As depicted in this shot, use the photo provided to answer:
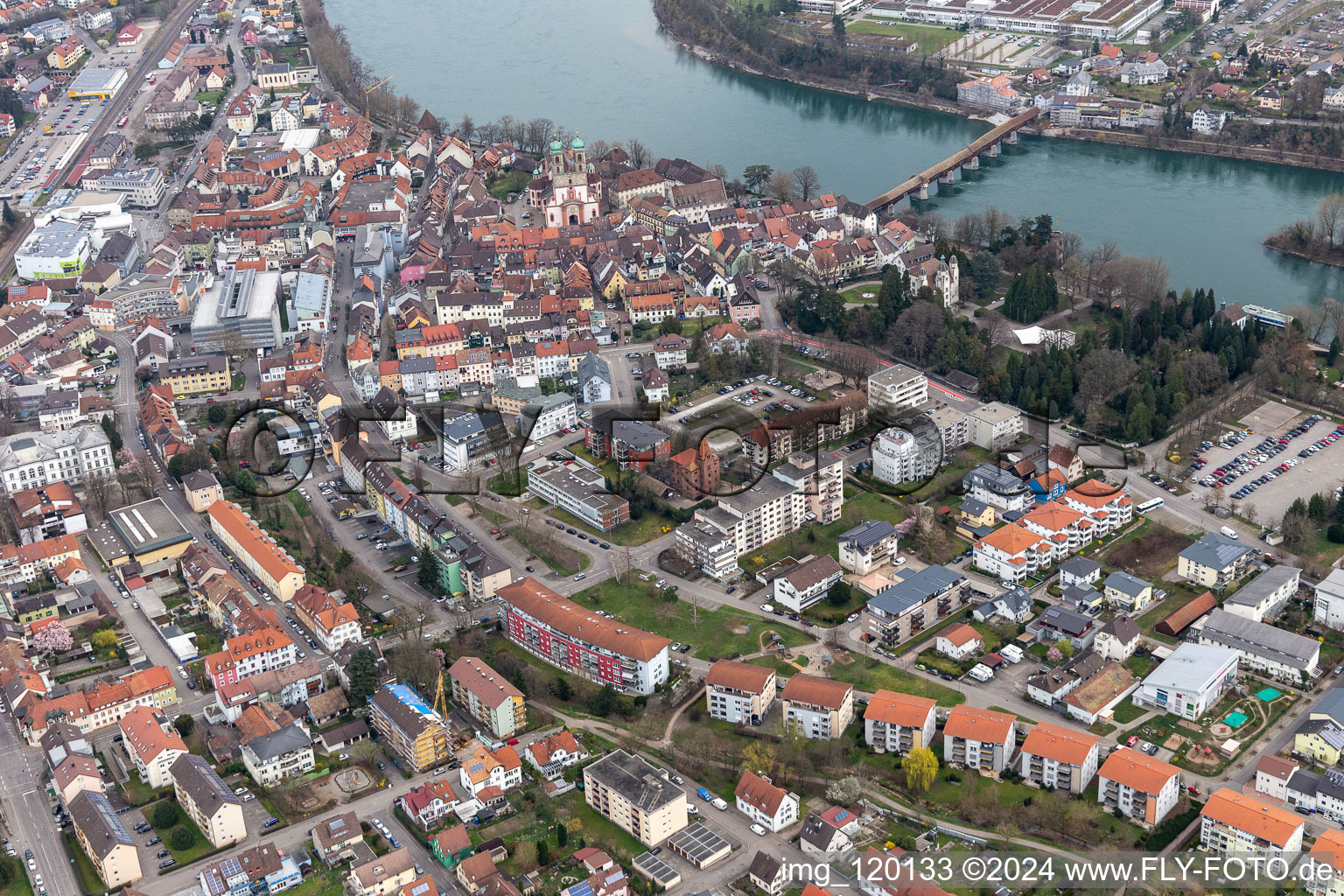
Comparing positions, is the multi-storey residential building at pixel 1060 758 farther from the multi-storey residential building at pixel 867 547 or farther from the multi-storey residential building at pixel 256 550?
the multi-storey residential building at pixel 256 550

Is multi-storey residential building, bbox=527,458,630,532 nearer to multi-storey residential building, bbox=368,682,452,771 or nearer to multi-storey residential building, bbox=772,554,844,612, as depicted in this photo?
multi-storey residential building, bbox=772,554,844,612

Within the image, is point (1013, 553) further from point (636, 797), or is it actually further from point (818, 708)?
point (636, 797)

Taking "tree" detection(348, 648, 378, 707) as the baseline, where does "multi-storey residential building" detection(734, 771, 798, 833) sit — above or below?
below

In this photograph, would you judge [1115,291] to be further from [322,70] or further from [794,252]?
[322,70]

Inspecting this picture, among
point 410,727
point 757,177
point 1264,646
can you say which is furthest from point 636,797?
point 757,177

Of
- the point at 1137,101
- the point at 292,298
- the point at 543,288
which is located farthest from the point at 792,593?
the point at 1137,101

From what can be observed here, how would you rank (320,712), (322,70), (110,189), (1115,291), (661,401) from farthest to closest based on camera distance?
(322,70) → (110,189) → (1115,291) → (661,401) → (320,712)

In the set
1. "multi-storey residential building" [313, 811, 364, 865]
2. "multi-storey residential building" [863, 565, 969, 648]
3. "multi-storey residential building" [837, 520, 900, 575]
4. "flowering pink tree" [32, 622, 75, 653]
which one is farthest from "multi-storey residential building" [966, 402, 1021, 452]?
"flowering pink tree" [32, 622, 75, 653]

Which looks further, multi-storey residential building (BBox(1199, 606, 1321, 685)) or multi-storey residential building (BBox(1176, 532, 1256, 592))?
multi-storey residential building (BBox(1176, 532, 1256, 592))
